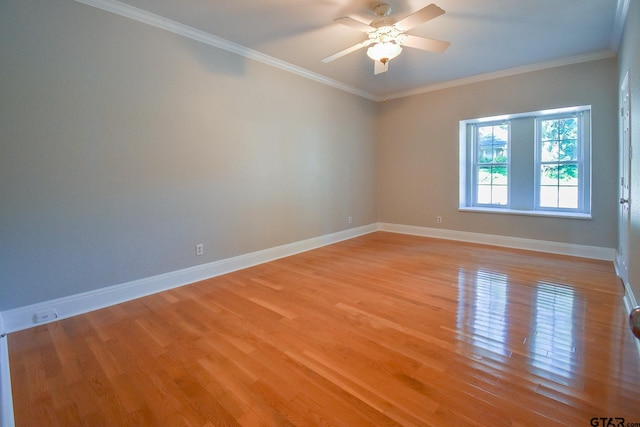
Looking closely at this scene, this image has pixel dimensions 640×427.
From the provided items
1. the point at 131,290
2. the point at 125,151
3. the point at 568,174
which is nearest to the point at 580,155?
the point at 568,174

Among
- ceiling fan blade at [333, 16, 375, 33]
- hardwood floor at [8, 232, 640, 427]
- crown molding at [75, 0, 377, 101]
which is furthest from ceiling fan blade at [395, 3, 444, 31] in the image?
hardwood floor at [8, 232, 640, 427]

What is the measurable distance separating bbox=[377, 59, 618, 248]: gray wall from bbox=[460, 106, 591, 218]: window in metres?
0.16

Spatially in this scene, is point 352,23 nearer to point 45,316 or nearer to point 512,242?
point 45,316

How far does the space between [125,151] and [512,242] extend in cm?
538

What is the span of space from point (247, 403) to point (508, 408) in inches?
51.8

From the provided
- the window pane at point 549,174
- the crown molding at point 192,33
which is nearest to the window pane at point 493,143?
the window pane at point 549,174

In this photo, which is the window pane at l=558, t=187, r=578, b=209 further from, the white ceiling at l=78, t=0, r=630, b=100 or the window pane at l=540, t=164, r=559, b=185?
the white ceiling at l=78, t=0, r=630, b=100

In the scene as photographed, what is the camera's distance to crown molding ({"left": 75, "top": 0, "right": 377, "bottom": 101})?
268 centimetres

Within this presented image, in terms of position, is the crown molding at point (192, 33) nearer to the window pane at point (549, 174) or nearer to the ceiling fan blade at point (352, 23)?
the ceiling fan blade at point (352, 23)

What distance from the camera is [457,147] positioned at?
204 inches

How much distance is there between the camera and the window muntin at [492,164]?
16.3 feet

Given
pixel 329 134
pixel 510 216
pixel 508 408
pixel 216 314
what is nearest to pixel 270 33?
pixel 329 134

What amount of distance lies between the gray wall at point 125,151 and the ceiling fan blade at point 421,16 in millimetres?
2011

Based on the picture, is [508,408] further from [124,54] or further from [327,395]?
[124,54]
